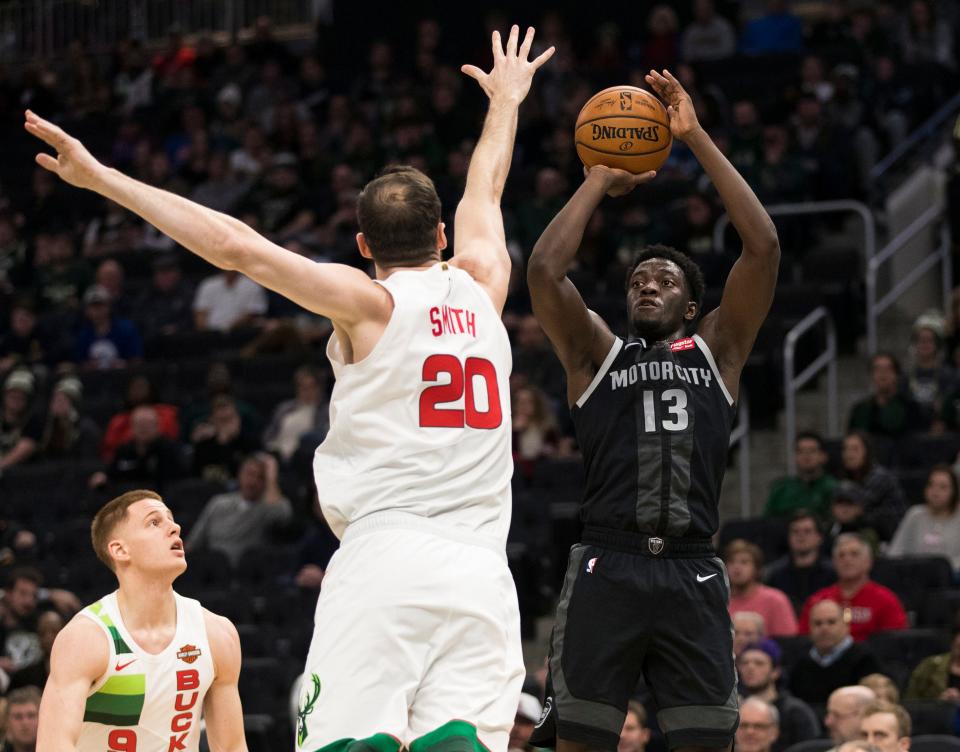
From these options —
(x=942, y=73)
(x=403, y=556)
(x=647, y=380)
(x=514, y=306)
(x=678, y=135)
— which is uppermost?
(x=942, y=73)

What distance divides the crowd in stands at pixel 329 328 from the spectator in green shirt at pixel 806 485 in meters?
0.02

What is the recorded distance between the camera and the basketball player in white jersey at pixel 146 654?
600 cm

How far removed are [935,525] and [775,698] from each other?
2.33 meters

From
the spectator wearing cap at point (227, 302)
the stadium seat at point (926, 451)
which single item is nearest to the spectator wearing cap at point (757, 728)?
the stadium seat at point (926, 451)

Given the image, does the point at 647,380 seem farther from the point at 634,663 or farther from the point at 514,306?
the point at 514,306

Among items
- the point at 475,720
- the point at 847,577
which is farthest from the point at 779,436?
the point at 475,720

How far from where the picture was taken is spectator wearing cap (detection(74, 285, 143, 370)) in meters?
16.8

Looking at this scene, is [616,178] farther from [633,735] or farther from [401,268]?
[633,735]

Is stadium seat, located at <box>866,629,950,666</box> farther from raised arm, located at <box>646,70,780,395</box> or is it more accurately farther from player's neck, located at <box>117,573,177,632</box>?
player's neck, located at <box>117,573,177,632</box>

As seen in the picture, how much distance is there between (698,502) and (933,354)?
7568 mm

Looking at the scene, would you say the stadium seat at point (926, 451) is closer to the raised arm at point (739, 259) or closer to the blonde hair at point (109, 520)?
the raised arm at point (739, 259)

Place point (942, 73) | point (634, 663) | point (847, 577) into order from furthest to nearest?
point (942, 73) → point (847, 577) → point (634, 663)

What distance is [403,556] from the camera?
4.68 metres

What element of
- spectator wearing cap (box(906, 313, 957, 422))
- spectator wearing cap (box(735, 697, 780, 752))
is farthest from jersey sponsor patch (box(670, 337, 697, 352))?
spectator wearing cap (box(906, 313, 957, 422))
